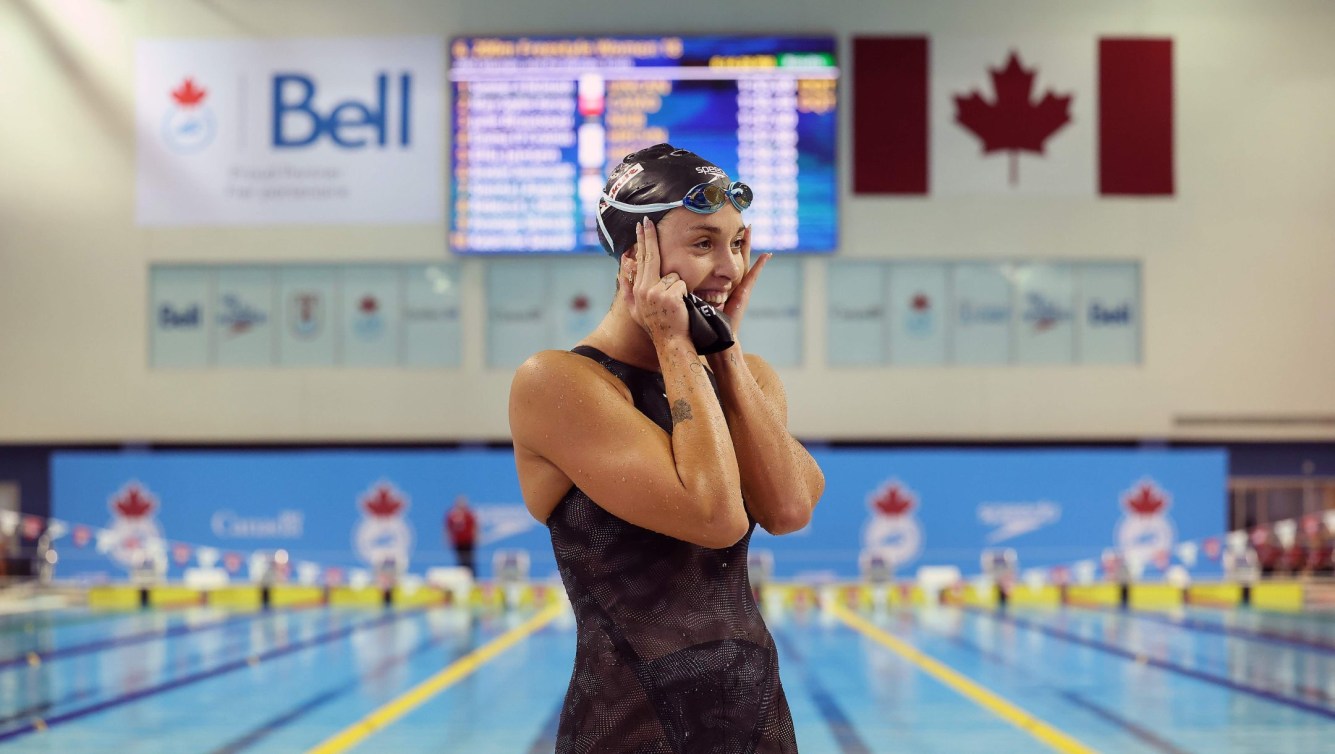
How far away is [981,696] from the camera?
8.34 m

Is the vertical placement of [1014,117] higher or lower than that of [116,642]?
higher

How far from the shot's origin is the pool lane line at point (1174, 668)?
774cm

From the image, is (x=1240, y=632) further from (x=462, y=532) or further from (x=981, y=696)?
(x=462, y=532)

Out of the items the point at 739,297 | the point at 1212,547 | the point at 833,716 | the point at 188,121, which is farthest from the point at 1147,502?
the point at 739,297

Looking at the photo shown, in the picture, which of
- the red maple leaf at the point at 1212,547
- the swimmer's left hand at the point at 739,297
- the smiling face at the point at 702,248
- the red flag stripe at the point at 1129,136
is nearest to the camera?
the smiling face at the point at 702,248

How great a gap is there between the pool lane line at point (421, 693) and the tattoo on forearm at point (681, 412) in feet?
17.7

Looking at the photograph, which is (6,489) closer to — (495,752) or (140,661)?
(140,661)

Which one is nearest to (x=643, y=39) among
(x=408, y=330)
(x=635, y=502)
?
(x=408, y=330)

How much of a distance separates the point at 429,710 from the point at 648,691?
648 cm

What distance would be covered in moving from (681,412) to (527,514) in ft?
58.2

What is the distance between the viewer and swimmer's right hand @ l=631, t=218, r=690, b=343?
160 centimetres

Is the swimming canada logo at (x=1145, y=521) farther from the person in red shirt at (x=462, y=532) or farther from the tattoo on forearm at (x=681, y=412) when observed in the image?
the tattoo on forearm at (x=681, y=412)

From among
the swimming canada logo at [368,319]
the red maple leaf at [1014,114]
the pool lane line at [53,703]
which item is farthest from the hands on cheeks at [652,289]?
the swimming canada logo at [368,319]

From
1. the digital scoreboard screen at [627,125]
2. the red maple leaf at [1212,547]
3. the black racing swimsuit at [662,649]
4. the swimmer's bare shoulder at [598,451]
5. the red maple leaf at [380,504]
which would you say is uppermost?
the digital scoreboard screen at [627,125]
